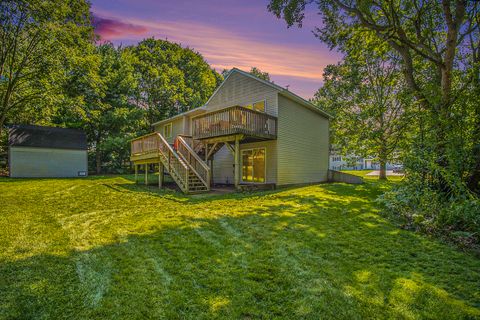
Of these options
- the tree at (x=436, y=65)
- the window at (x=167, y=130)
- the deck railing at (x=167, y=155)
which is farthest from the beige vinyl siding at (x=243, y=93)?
the window at (x=167, y=130)

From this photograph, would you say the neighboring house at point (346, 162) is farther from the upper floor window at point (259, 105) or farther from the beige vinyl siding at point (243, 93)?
the upper floor window at point (259, 105)

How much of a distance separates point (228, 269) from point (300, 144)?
39.6 ft

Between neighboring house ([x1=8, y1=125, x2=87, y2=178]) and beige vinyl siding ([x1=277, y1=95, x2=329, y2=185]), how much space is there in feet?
64.1

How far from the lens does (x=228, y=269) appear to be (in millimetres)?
3266

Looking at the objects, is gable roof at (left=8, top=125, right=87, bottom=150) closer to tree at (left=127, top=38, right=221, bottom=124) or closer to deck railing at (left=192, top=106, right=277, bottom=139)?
tree at (left=127, top=38, right=221, bottom=124)

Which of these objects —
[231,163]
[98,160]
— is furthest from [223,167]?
[98,160]

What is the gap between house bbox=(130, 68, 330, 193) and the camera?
11.3 meters

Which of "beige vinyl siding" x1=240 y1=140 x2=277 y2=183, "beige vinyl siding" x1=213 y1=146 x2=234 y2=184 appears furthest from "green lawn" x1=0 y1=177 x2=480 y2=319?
"beige vinyl siding" x1=213 y1=146 x2=234 y2=184

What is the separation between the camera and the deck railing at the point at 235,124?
1093cm

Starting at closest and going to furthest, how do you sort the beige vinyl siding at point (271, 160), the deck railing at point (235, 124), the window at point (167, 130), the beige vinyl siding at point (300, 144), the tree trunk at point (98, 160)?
the deck railing at point (235, 124) < the beige vinyl siding at point (271, 160) < the beige vinyl siding at point (300, 144) < the window at point (167, 130) < the tree trunk at point (98, 160)

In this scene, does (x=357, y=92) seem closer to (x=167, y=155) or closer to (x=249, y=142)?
(x=249, y=142)

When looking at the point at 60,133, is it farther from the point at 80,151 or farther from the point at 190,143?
the point at 190,143

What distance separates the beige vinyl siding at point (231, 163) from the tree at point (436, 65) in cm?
598

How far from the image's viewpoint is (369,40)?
424 inches
